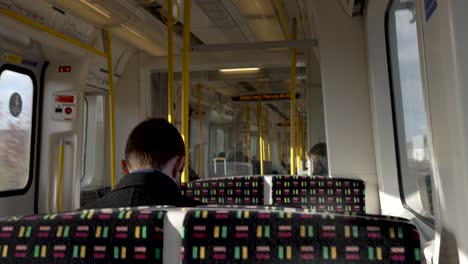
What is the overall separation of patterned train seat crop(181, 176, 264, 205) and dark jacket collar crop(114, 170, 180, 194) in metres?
1.16

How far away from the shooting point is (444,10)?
98 cm

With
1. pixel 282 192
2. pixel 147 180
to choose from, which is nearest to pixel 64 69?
pixel 282 192

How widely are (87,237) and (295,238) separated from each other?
453 millimetres

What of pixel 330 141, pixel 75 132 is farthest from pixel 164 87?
pixel 330 141

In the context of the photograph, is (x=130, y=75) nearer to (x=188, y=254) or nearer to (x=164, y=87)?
(x=164, y=87)

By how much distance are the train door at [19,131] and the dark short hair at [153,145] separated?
2703 mm

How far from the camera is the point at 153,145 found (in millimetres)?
1478

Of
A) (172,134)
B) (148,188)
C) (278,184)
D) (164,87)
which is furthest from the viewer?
(164,87)

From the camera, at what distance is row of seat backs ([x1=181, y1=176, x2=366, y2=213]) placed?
255 centimetres

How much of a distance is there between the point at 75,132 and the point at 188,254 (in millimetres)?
3541

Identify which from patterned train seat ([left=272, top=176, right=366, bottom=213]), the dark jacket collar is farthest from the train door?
the dark jacket collar

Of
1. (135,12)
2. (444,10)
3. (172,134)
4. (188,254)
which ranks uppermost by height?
(135,12)

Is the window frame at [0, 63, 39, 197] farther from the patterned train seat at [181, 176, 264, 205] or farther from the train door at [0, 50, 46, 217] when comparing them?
the patterned train seat at [181, 176, 264, 205]

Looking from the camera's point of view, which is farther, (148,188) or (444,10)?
(148,188)
